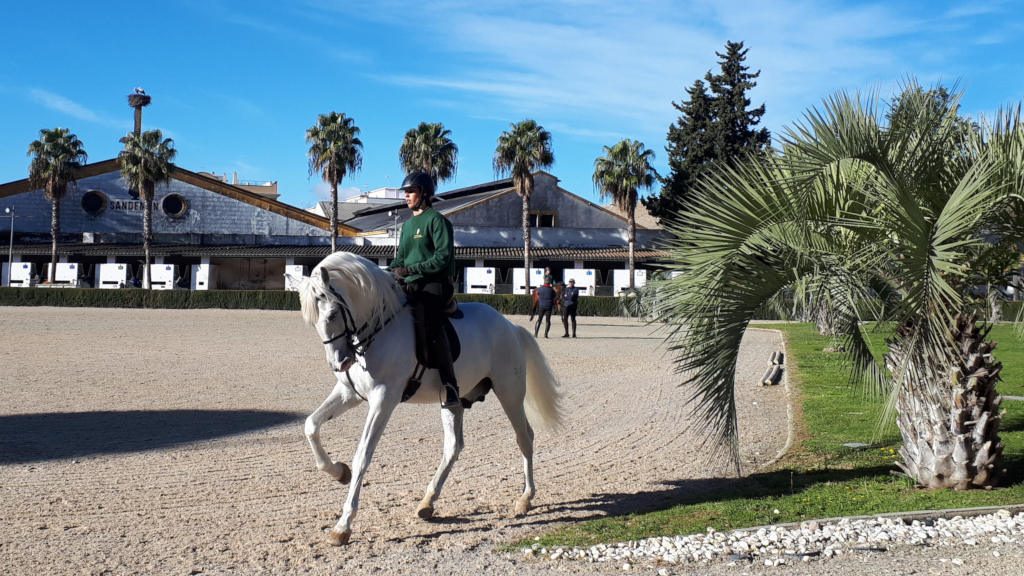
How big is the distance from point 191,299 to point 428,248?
145 feet

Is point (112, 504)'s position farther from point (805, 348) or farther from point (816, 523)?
point (805, 348)

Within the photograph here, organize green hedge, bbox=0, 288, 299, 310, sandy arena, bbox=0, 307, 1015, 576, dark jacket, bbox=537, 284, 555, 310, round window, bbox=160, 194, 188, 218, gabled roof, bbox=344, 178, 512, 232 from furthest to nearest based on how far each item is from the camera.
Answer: gabled roof, bbox=344, 178, 512, 232 → round window, bbox=160, 194, 188, 218 → green hedge, bbox=0, 288, 299, 310 → dark jacket, bbox=537, 284, 555, 310 → sandy arena, bbox=0, 307, 1015, 576

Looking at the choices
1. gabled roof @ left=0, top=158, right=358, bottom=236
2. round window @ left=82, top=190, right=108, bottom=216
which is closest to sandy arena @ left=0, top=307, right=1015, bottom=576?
gabled roof @ left=0, top=158, right=358, bottom=236

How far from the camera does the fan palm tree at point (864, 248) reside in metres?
6.75

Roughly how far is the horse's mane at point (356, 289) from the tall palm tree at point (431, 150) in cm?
5518

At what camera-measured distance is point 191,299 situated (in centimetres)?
4775

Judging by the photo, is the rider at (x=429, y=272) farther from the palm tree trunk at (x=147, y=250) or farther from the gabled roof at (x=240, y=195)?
the gabled roof at (x=240, y=195)

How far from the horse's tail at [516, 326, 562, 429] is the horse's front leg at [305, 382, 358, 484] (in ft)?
5.90

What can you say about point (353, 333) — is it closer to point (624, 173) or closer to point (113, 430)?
point (113, 430)

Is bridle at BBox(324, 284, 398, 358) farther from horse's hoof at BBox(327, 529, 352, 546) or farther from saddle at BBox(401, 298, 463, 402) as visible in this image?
horse's hoof at BBox(327, 529, 352, 546)

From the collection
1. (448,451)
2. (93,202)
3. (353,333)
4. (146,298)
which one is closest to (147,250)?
(146,298)

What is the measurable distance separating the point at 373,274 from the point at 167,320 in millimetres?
31148

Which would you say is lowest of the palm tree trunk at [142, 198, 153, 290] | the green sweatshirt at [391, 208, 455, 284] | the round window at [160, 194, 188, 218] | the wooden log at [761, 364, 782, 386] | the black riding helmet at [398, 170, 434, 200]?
the wooden log at [761, 364, 782, 386]

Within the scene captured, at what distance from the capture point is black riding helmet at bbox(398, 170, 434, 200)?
661cm
